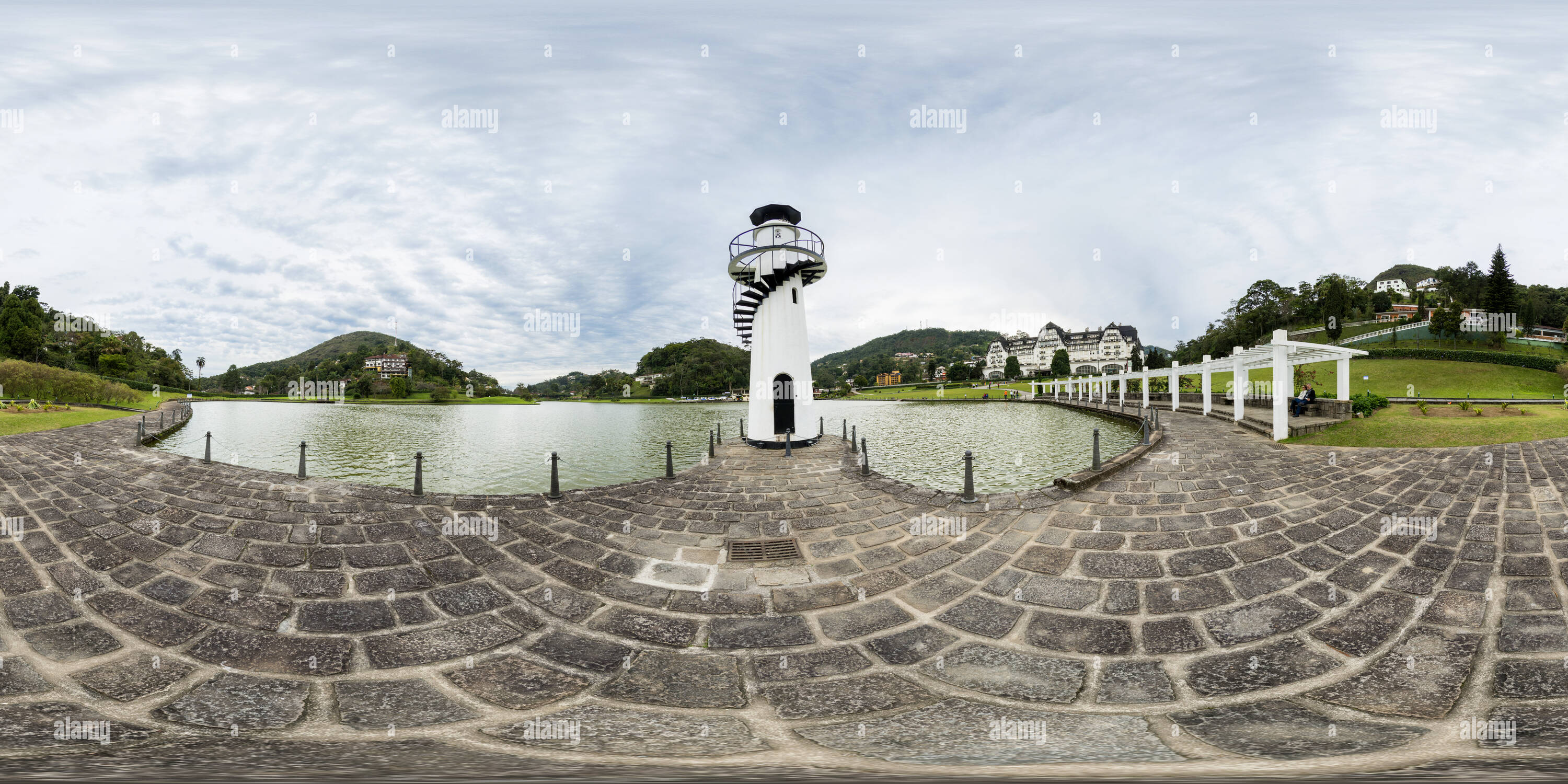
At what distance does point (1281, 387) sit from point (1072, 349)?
102684 millimetres

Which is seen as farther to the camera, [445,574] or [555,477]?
[555,477]

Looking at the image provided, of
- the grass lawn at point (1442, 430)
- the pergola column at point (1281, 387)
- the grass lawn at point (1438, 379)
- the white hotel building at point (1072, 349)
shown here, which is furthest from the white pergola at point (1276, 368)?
the white hotel building at point (1072, 349)

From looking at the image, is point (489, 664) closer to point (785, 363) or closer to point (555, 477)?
point (555, 477)

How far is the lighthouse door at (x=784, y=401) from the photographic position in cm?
1456

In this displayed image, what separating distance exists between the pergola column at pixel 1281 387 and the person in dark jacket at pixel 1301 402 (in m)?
3.28

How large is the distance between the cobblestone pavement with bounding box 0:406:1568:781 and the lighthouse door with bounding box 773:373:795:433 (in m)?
8.00

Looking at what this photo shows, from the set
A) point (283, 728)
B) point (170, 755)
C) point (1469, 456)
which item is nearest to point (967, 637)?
point (283, 728)

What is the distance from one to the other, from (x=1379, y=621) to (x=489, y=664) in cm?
573

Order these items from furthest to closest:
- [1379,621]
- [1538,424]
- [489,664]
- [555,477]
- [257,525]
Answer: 1. [1538,424]
2. [555,477]
3. [257,525]
4. [1379,621]
5. [489,664]

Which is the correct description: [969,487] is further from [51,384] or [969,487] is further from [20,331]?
[20,331]

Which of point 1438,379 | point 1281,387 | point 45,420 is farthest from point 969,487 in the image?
point 1438,379

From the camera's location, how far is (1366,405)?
45.8ft

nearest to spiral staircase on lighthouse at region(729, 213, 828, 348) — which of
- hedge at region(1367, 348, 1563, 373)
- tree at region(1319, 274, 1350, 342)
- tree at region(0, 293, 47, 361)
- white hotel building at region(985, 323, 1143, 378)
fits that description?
tree at region(0, 293, 47, 361)

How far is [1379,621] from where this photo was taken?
138 inches
